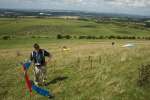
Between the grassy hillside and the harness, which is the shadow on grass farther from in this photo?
the harness


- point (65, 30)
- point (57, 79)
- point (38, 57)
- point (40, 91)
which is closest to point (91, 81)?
point (57, 79)

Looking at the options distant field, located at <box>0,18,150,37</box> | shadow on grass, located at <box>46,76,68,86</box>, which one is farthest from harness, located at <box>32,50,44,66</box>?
distant field, located at <box>0,18,150,37</box>

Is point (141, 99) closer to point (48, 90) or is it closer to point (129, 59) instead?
point (48, 90)

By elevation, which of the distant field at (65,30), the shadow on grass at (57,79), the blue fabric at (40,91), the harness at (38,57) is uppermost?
the harness at (38,57)

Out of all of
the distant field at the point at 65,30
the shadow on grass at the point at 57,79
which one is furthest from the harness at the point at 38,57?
the distant field at the point at 65,30

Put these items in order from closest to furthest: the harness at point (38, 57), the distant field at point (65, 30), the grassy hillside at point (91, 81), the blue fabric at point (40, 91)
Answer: the grassy hillside at point (91, 81) → the blue fabric at point (40, 91) → the harness at point (38, 57) → the distant field at point (65, 30)

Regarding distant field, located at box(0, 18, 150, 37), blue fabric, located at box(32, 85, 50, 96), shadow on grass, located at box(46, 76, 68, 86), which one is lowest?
distant field, located at box(0, 18, 150, 37)

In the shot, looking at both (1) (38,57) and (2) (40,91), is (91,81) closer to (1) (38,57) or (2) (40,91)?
(2) (40,91)

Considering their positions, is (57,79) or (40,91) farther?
(57,79)

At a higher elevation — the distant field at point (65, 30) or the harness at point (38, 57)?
the harness at point (38, 57)

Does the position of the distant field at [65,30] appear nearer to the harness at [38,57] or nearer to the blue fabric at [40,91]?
the harness at [38,57]

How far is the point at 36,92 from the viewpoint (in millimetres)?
12102

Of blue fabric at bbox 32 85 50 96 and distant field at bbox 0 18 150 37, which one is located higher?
blue fabric at bbox 32 85 50 96

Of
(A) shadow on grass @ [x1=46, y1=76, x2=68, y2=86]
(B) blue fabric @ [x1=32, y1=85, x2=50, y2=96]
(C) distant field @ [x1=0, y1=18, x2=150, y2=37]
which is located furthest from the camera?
(C) distant field @ [x1=0, y1=18, x2=150, y2=37]
